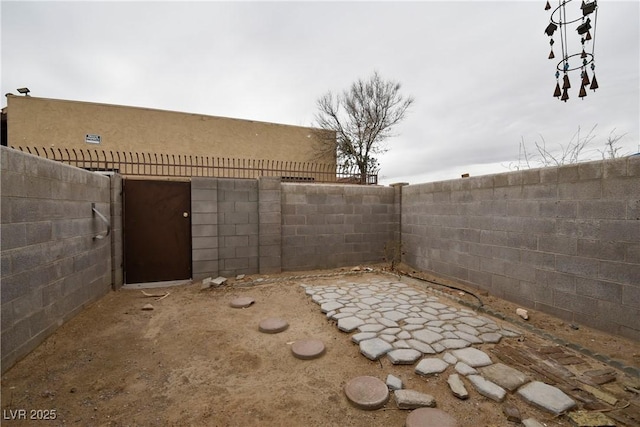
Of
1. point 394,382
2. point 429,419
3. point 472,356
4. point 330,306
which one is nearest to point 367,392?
point 394,382

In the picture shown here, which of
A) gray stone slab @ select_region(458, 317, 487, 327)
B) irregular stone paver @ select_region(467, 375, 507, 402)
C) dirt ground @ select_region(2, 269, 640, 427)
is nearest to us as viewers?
dirt ground @ select_region(2, 269, 640, 427)

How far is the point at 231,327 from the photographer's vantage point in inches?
135

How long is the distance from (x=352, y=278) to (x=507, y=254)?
9.08 ft

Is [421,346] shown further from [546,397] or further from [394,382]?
[546,397]

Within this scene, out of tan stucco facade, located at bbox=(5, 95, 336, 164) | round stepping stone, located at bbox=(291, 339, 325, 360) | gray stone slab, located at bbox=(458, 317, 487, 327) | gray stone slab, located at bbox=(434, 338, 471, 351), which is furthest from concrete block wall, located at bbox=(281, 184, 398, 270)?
tan stucco facade, located at bbox=(5, 95, 336, 164)

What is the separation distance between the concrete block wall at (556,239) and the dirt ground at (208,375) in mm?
333

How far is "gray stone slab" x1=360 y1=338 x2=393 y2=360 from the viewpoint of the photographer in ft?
8.57

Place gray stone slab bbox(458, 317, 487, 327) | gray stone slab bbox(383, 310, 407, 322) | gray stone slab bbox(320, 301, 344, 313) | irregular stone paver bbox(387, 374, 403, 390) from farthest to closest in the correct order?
gray stone slab bbox(320, 301, 344, 313) → gray stone slab bbox(383, 310, 407, 322) → gray stone slab bbox(458, 317, 487, 327) → irregular stone paver bbox(387, 374, 403, 390)

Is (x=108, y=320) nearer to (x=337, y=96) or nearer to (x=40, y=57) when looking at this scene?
(x=40, y=57)

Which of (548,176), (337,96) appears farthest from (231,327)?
(337,96)

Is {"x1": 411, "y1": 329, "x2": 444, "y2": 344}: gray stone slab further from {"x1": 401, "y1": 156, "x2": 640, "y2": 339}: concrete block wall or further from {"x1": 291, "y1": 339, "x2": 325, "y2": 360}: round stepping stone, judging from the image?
{"x1": 401, "y1": 156, "x2": 640, "y2": 339}: concrete block wall

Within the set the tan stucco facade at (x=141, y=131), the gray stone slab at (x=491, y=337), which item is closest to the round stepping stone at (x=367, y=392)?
the gray stone slab at (x=491, y=337)

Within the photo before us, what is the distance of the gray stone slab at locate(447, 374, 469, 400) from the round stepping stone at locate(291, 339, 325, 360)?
1.18 meters

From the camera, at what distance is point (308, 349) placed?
278cm
